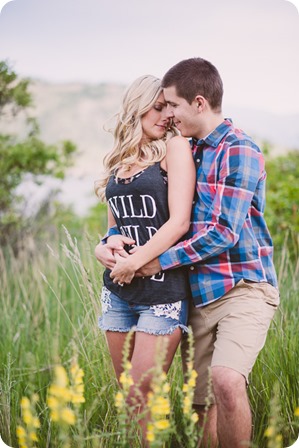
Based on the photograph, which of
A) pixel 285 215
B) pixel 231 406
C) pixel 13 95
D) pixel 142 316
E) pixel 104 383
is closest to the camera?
pixel 231 406

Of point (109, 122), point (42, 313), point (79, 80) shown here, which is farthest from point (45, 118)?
point (109, 122)

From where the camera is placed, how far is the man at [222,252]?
2479mm

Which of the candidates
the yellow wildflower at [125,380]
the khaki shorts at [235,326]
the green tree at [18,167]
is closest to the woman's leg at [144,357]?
the khaki shorts at [235,326]

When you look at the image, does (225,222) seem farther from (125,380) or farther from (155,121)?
(125,380)

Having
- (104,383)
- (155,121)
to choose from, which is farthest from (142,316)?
(155,121)

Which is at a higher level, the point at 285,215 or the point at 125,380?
the point at 285,215

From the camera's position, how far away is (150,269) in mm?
2623

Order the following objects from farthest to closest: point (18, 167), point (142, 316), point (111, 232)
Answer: point (18, 167), point (111, 232), point (142, 316)

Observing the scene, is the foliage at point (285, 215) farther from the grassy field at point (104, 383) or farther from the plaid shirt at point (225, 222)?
the plaid shirt at point (225, 222)

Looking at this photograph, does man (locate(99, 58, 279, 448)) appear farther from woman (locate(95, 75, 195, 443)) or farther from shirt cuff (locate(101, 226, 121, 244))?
shirt cuff (locate(101, 226, 121, 244))

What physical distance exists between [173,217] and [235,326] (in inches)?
20.4

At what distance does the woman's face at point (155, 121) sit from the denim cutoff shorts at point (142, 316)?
2.46ft

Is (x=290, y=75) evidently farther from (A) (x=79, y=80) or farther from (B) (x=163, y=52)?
(A) (x=79, y=80)

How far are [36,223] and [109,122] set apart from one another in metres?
3.82
